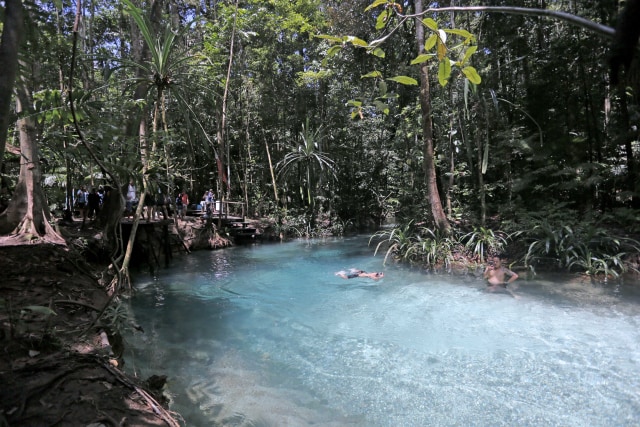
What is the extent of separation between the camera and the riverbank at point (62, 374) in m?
2.04

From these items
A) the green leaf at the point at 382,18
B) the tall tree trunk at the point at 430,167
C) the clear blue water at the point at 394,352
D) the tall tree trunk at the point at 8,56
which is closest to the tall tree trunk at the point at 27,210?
the clear blue water at the point at 394,352

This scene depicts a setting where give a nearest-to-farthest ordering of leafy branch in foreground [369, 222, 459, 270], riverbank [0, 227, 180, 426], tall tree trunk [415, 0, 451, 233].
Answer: riverbank [0, 227, 180, 426] → leafy branch in foreground [369, 222, 459, 270] → tall tree trunk [415, 0, 451, 233]

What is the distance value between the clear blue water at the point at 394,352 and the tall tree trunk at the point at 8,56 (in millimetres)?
3151

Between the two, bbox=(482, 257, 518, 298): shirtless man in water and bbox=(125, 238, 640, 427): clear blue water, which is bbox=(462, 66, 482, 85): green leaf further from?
bbox=(482, 257, 518, 298): shirtless man in water

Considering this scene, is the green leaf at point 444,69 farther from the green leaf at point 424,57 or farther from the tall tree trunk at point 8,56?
the tall tree trunk at point 8,56

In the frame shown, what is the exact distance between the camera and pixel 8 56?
1773 millimetres

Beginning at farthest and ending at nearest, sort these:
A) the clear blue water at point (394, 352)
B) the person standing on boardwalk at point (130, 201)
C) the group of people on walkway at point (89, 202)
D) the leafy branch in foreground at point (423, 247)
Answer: the person standing on boardwalk at point (130, 201), the group of people on walkway at point (89, 202), the leafy branch in foreground at point (423, 247), the clear blue water at point (394, 352)

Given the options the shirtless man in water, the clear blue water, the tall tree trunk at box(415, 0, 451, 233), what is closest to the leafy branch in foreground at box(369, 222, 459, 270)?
the tall tree trunk at box(415, 0, 451, 233)

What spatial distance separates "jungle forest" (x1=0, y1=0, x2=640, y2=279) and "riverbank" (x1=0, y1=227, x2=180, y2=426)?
125 cm

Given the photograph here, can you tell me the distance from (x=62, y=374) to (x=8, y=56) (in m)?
1.79

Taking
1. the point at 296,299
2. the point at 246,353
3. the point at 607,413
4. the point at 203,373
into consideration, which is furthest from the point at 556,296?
the point at 203,373

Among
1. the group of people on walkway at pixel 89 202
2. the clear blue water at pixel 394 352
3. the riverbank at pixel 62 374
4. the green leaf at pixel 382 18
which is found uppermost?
the green leaf at pixel 382 18

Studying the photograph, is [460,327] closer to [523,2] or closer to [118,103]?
[118,103]

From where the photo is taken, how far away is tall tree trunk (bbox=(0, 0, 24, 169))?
1748 millimetres
